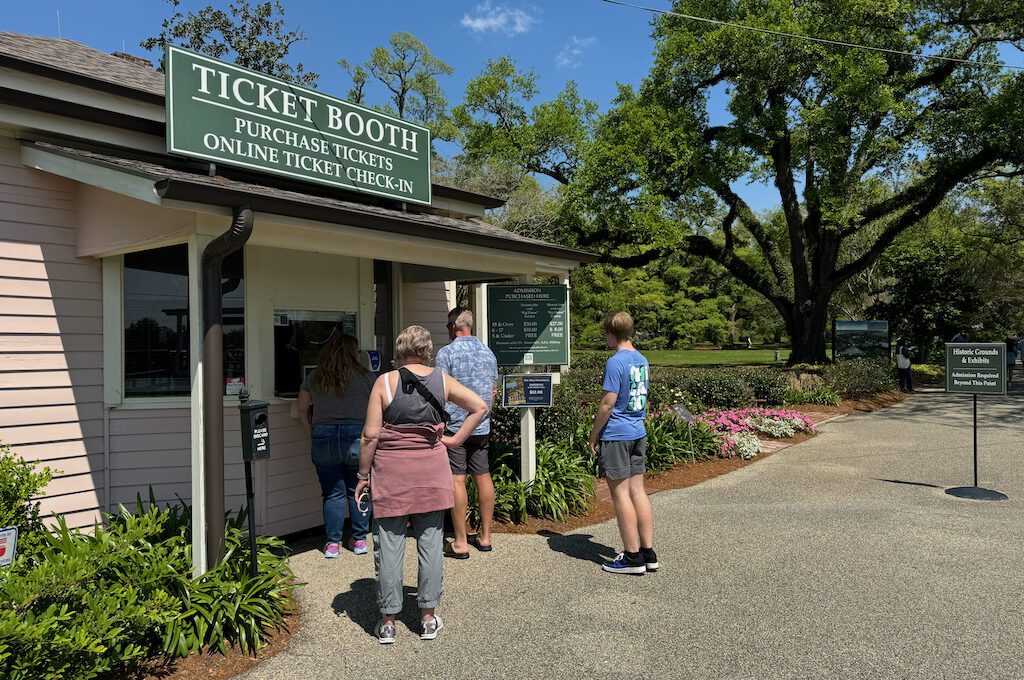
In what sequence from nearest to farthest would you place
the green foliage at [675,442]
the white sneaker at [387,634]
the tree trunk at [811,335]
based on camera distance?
the white sneaker at [387,634]
the green foliage at [675,442]
the tree trunk at [811,335]

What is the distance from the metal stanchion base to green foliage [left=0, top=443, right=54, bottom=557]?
8.14m

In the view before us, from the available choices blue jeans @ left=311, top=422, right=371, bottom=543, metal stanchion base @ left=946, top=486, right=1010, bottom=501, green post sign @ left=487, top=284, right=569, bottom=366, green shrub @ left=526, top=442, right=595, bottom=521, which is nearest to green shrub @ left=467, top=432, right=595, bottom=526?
green shrub @ left=526, top=442, right=595, bottom=521

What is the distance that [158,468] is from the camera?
529cm

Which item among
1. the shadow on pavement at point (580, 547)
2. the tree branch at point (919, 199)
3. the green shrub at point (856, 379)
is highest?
the tree branch at point (919, 199)

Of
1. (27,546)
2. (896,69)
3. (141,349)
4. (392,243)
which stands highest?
(896,69)

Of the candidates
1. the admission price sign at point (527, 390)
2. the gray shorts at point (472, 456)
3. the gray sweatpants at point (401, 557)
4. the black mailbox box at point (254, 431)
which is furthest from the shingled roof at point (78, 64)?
the gray sweatpants at point (401, 557)

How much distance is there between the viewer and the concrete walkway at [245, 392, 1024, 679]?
11.8 feet

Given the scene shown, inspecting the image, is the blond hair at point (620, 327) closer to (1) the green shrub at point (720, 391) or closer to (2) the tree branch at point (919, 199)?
(1) the green shrub at point (720, 391)

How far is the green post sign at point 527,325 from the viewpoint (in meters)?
6.93

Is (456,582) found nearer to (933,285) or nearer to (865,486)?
(865,486)

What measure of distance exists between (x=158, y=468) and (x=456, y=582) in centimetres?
254

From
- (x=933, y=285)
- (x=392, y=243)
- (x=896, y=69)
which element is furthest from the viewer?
(x=933, y=285)

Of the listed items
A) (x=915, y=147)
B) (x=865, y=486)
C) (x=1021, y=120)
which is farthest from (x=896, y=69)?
(x=865, y=486)

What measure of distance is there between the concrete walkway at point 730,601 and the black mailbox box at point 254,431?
3.62 feet
